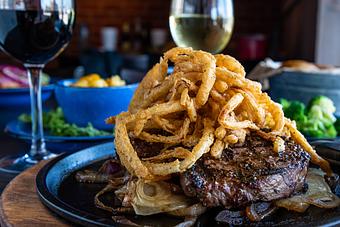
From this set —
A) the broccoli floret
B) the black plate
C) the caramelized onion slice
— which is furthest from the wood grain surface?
the broccoli floret

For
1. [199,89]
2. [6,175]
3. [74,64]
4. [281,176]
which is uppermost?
[199,89]

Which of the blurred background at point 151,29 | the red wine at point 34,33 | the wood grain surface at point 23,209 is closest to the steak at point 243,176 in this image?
the wood grain surface at point 23,209

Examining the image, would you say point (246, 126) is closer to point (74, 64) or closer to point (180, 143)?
point (180, 143)

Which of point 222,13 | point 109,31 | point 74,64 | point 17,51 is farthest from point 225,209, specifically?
point 109,31

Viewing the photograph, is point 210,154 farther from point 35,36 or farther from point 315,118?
point 315,118

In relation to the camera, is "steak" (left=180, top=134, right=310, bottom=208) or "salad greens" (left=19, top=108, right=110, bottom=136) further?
"salad greens" (left=19, top=108, right=110, bottom=136)

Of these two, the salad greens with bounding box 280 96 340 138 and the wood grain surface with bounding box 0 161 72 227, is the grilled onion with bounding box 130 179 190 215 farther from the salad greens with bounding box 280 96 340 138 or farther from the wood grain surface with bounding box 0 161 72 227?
the salad greens with bounding box 280 96 340 138
